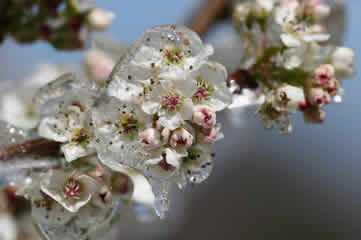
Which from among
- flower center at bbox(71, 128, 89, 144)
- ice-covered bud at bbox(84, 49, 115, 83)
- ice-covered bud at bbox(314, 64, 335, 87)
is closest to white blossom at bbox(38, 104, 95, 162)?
flower center at bbox(71, 128, 89, 144)

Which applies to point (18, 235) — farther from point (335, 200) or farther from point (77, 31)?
point (335, 200)

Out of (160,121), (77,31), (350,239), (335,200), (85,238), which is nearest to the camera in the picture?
(160,121)

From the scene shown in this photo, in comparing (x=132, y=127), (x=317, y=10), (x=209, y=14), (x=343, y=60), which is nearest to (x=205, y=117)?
(x=132, y=127)

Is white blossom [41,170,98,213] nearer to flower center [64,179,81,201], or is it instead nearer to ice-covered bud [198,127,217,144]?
flower center [64,179,81,201]

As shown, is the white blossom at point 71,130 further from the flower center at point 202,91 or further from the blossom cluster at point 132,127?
the flower center at point 202,91

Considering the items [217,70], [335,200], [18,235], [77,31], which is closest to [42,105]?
[217,70]

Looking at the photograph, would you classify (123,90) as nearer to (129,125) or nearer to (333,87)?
(129,125)
